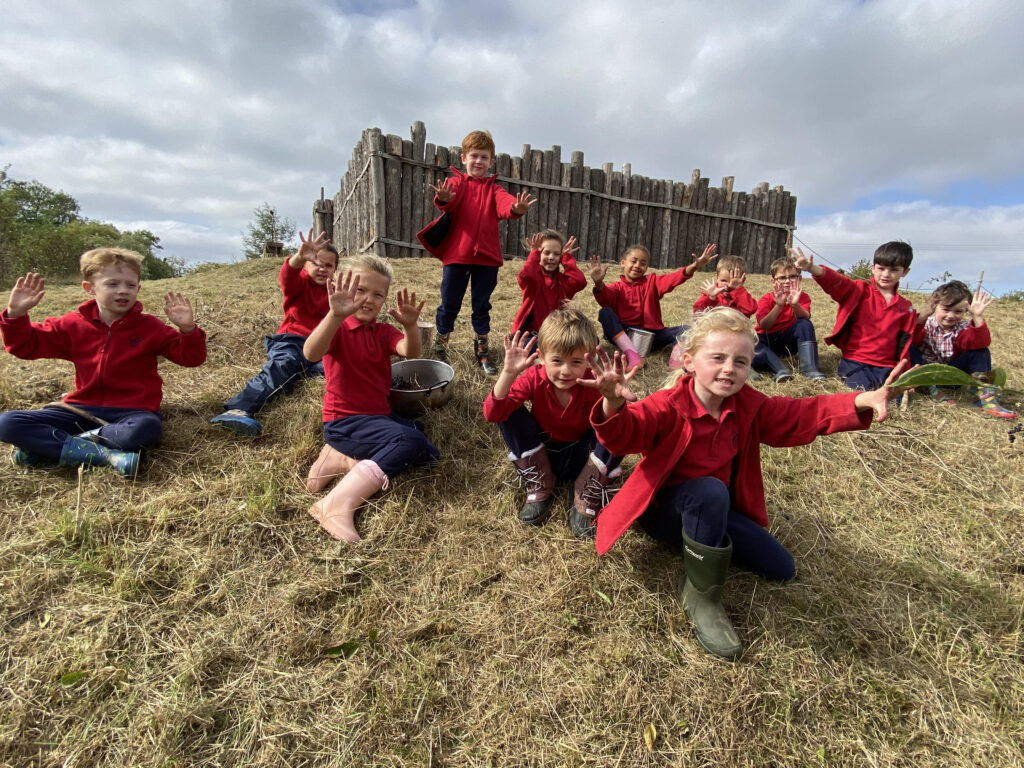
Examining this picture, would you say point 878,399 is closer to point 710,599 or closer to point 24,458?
point 710,599

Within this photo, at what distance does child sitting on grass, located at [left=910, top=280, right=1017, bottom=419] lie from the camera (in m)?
4.31

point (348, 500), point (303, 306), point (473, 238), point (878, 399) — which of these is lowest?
point (348, 500)

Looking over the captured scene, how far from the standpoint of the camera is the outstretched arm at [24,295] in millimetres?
2715

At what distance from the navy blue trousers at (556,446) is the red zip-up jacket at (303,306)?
213 cm

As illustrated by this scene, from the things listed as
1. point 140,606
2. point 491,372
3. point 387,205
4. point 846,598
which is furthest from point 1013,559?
point 387,205

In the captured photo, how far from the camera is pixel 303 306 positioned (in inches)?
161

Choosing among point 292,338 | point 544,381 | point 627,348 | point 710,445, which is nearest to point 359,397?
point 544,381

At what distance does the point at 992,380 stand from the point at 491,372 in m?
4.40

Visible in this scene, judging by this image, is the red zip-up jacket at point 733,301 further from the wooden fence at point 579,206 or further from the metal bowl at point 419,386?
the wooden fence at point 579,206

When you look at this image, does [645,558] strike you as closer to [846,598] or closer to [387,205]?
[846,598]

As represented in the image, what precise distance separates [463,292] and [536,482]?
2251 mm

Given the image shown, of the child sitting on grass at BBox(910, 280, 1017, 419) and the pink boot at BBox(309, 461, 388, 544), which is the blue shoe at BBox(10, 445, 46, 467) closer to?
the pink boot at BBox(309, 461, 388, 544)

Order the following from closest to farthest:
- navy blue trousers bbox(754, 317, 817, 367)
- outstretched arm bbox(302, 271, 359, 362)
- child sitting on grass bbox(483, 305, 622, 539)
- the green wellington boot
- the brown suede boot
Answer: the green wellington boot < child sitting on grass bbox(483, 305, 622, 539) < outstretched arm bbox(302, 271, 359, 362) < the brown suede boot < navy blue trousers bbox(754, 317, 817, 367)

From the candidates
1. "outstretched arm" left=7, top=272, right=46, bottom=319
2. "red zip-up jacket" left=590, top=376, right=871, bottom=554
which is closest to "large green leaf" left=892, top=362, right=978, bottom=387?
"red zip-up jacket" left=590, top=376, right=871, bottom=554
